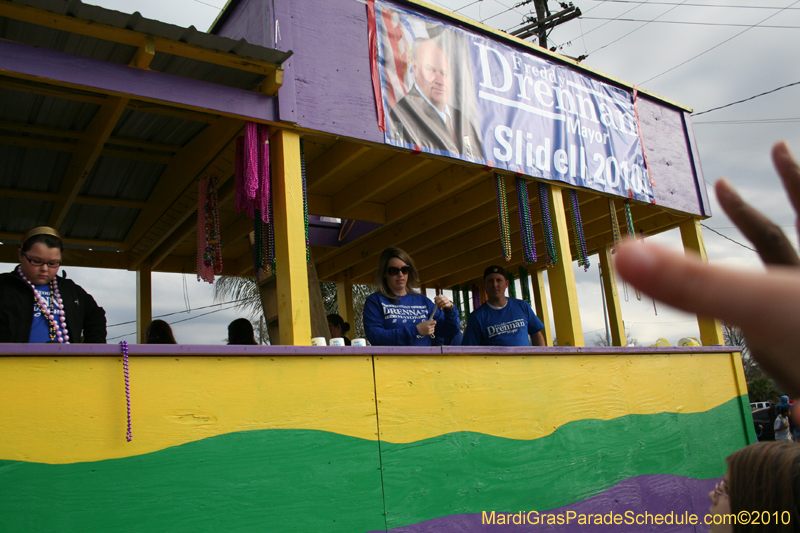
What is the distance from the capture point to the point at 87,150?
4164 mm

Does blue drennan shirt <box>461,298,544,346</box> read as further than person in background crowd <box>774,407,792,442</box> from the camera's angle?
No

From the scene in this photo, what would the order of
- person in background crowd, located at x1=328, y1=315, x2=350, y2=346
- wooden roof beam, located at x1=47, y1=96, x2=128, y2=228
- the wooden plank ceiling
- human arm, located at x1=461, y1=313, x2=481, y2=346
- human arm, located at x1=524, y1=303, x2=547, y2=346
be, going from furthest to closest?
1. person in background crowd, located at x1=328, y1=315, x2=350, y2=346
2. human arm, located at x1=524, y1=303, x2=547, y2=346
3. human arm, located at x1=461, y1=313, x2=481, y2=346
4. the wooden plank ceiling
5. wooden roof beam, located at x1=47, y1=96, x2=128, y2=228

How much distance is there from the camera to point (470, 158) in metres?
4.61

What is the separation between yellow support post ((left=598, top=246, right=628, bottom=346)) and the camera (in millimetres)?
6637

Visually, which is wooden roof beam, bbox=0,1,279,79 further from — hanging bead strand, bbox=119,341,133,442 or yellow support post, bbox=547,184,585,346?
yellow support post, bbox=547,184,585,346

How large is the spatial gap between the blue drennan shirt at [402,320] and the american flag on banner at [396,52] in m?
1.44

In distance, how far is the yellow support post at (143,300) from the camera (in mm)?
6215

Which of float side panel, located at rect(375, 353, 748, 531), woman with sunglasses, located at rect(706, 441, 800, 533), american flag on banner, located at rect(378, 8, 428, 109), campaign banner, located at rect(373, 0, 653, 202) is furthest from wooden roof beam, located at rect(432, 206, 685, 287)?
woman with sunglasses, located at rect(706, 441, 800, 533)

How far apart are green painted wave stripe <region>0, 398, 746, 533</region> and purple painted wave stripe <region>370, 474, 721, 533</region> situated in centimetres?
6

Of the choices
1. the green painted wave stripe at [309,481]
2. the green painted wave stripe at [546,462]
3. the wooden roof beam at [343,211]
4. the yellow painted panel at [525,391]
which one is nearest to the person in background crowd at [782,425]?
the green painted wave stripe at [546,462]

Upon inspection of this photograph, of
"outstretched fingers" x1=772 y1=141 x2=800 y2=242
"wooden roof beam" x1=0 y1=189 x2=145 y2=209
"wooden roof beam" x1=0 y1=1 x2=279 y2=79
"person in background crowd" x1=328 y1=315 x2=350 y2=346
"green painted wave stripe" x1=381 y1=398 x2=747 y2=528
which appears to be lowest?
"green painted wave stripe" x1=381 y1=398 x2=747 y2=528

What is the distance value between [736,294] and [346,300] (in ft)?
25.8

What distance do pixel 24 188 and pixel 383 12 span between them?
343 cm

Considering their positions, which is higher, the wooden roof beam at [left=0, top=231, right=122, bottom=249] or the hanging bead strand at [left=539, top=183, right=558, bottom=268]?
the wooden roof beam at [left=0, top=231, right=122, bottom=249]
